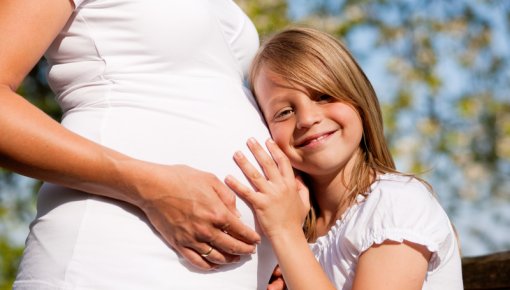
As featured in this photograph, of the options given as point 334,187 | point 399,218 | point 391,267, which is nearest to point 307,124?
point 334,187

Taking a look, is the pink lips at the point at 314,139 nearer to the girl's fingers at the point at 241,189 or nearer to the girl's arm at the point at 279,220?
the girl's arm at the point at 279,220

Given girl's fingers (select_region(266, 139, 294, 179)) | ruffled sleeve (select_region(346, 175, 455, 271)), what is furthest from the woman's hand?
ruffled sleeve (select_region(346, 175, 455, 271))

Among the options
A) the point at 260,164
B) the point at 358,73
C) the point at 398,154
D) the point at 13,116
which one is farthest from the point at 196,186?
the point at 398,154

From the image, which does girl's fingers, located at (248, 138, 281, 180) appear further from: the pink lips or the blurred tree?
the blurred tree

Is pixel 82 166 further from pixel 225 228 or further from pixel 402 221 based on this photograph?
pixel 402 221

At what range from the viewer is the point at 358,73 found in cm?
246

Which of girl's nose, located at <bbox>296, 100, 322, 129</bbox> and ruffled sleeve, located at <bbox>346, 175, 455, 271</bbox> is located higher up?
girl's nose, located at <bbox>296, 100, 322, 129</bbox>

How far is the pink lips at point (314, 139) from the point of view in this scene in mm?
2262

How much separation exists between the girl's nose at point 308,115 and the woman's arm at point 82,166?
460 mm

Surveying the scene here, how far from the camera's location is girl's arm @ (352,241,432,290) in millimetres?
2029

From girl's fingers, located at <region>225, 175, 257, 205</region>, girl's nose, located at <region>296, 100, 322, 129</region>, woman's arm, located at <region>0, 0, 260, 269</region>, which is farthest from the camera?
girl's nose, located at <region>296, 100, 322, 129</region>

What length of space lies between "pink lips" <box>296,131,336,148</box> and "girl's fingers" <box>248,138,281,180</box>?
0.18 m

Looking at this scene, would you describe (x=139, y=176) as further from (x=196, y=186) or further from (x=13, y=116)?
(x=13, y=116)

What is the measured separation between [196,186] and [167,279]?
24 centimetres
